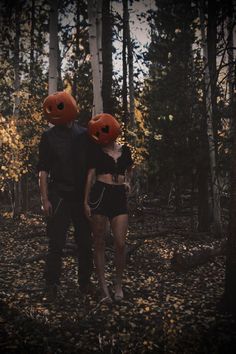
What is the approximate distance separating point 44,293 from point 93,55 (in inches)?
184

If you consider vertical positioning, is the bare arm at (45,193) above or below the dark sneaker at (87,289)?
above

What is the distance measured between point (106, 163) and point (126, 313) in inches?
74.4

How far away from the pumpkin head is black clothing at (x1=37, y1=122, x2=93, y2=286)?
146 mm

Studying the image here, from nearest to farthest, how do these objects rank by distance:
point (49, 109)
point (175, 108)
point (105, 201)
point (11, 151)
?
point (105, 201) < point (49, 109) < point (11, 151) < point (175, 108)

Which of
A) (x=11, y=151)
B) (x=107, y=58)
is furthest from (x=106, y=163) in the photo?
(x=11, y=151)

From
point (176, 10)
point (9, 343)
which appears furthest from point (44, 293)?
point (176, 10)

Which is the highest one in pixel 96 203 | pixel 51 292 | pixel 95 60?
pixel 95 60

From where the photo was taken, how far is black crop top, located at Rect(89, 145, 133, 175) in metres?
4.64

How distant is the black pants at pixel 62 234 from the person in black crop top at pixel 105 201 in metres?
0.22

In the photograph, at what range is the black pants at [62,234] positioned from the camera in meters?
4.87

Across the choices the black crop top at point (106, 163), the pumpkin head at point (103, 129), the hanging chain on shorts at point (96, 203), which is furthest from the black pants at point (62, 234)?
the pumpkin head at point (103, 129)

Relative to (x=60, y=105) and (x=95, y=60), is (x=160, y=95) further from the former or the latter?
(x=60, y=105)

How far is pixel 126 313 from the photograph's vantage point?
14.8ft

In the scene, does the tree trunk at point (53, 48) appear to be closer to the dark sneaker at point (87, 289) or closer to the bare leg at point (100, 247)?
the bare leg at point (100, 247)
